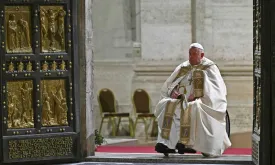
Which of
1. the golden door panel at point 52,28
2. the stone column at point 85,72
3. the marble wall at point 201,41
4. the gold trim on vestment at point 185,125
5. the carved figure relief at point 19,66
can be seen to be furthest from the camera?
the marble wall at point 201,41

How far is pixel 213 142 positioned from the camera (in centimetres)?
1297

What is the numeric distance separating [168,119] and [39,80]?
6.22ft

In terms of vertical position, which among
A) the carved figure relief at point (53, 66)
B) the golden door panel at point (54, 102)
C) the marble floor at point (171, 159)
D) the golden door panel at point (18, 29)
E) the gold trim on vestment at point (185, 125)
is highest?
the golden door panel at point (18, 29)

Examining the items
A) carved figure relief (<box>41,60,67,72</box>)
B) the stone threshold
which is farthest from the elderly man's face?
carved figure relief (<box>41,60,67,72</box>)

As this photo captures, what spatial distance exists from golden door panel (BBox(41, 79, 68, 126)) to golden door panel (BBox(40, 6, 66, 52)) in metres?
0.48

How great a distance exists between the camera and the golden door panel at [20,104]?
12773 mm

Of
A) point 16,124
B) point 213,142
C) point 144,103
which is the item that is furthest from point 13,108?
point 144,103

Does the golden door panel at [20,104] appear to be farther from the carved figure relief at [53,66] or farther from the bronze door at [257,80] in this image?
the bronze door at [257,80]

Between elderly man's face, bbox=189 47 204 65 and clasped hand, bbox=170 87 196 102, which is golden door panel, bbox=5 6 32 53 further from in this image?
elderly man's face, bbox=189 47 204 65

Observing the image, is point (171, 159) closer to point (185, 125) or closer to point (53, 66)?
point (185, 125)

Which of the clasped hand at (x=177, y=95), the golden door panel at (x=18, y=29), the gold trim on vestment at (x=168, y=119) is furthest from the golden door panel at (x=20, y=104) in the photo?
the clasped hand at (x=177, y=95)

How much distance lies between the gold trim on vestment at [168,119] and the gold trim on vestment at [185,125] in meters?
0.18

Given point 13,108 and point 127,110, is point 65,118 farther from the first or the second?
point 127,110
